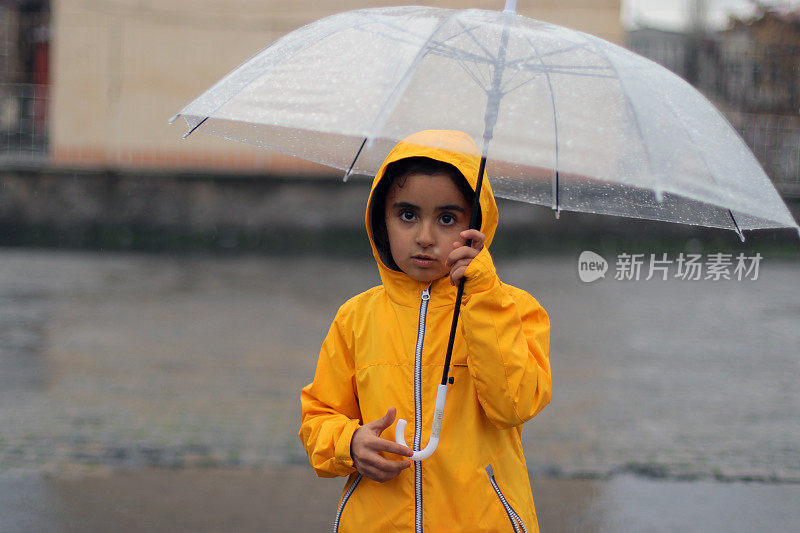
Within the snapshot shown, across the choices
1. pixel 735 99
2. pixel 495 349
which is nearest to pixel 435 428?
pixel 495 349

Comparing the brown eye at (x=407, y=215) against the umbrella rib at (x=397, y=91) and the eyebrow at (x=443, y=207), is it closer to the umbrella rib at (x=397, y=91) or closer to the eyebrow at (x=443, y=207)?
the eyebrow at (x=443, y=207)

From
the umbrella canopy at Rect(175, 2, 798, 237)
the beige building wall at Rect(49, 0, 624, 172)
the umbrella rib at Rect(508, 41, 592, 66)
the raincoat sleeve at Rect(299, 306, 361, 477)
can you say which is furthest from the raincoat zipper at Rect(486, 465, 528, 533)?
the beige building wall at Rect(49, 0, 624, 172)

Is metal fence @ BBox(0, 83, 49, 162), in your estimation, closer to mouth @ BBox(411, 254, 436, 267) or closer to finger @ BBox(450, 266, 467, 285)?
mouth @ BBox(411, 254, 436, 267)

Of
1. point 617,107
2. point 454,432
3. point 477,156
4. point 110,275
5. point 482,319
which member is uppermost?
point 617,107

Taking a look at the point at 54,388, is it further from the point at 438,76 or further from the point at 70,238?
the point at 70,238

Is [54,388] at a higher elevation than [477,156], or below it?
below

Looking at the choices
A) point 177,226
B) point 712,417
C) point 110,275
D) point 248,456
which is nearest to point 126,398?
point 248,456

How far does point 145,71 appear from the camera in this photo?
1369 centimetres

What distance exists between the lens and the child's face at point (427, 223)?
2.20 metres

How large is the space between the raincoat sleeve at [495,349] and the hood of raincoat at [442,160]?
0.18 metres

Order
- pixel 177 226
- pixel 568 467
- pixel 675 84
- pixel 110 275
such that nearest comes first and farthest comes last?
pixel 675 84
pixel 568 467
pixel 110 275
pixel 177 226

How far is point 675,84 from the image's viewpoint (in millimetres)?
2424

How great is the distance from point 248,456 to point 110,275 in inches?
266

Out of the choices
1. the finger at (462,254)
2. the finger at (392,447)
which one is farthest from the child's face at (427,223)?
the finger at (392,447)
